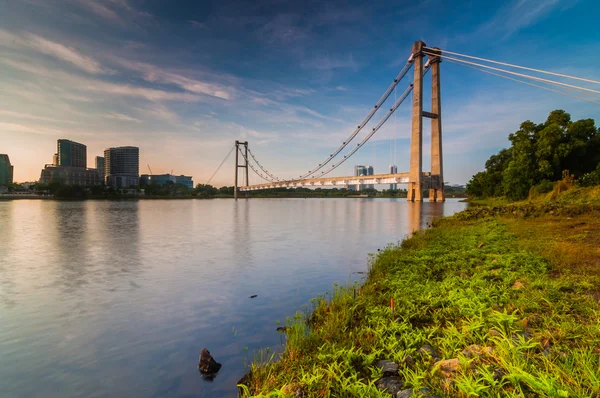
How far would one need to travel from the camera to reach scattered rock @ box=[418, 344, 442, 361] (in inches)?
133

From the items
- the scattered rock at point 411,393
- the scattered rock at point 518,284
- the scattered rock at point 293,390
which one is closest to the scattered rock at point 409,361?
the scattered rock at point 411,393

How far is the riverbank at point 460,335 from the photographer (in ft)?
9.14

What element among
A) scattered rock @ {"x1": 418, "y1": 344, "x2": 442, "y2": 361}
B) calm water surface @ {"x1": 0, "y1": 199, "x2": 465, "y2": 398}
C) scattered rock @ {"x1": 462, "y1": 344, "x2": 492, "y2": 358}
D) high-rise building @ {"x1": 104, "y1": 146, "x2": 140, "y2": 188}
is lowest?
calm water surface @ {"x1": 0, "y1": 199, "x2": 465, "y2": 398}

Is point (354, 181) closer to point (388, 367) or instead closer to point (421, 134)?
point (421, 134)

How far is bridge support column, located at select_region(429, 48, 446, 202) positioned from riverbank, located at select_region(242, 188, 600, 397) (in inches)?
2132

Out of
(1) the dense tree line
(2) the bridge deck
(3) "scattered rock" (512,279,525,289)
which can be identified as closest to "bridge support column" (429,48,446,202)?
(2) the bridge deck

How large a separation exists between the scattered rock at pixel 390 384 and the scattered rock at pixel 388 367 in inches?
3.0

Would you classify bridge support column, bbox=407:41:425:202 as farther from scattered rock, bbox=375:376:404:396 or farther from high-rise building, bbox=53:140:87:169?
high-rise building, bbox=53:140:87:169

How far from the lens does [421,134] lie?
5434 centimetres

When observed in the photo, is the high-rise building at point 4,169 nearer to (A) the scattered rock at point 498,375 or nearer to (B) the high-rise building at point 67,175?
(B) the high-rise building at point 67,175

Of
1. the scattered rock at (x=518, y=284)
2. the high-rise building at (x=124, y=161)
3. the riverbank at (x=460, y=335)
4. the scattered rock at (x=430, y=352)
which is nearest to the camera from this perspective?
the riverbank at (x=460, y=335)

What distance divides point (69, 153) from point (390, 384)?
23231cm

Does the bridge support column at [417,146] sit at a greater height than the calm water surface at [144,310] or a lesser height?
greater

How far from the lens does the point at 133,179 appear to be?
184 m
